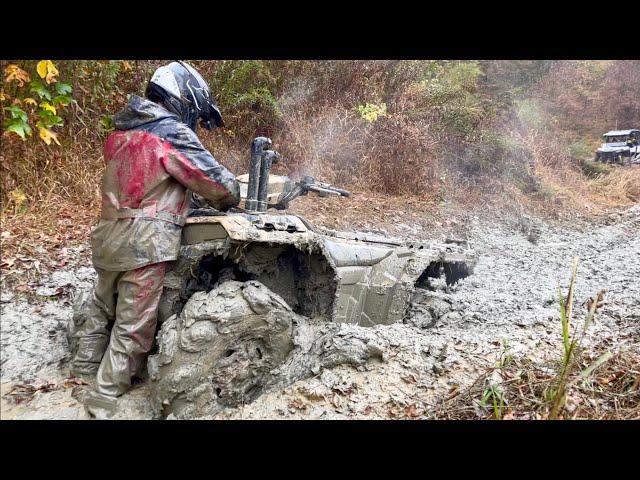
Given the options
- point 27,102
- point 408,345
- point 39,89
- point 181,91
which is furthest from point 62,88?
point 408,345

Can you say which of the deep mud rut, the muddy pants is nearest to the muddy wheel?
the deep mud rut

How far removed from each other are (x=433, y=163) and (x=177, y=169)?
5.90 metres

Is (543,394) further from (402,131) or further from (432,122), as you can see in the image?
(432,122)

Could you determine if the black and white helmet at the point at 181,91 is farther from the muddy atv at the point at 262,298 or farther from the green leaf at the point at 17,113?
the green leaf at the point at 17,113

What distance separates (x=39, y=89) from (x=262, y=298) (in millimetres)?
2666

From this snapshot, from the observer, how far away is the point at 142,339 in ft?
9.11

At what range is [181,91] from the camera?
9.55ft

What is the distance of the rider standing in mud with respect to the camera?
8.78 feet

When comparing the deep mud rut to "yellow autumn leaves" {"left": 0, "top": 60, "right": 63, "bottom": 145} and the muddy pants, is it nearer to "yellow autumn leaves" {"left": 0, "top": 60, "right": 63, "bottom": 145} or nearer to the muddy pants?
the muddy pants

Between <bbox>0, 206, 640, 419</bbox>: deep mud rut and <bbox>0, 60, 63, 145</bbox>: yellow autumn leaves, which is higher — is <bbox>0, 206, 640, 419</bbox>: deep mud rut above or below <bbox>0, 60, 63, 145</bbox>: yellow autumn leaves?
below

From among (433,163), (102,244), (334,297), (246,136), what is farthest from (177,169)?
(433,163)

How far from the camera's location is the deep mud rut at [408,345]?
262cm

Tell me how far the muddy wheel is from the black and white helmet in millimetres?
1131
